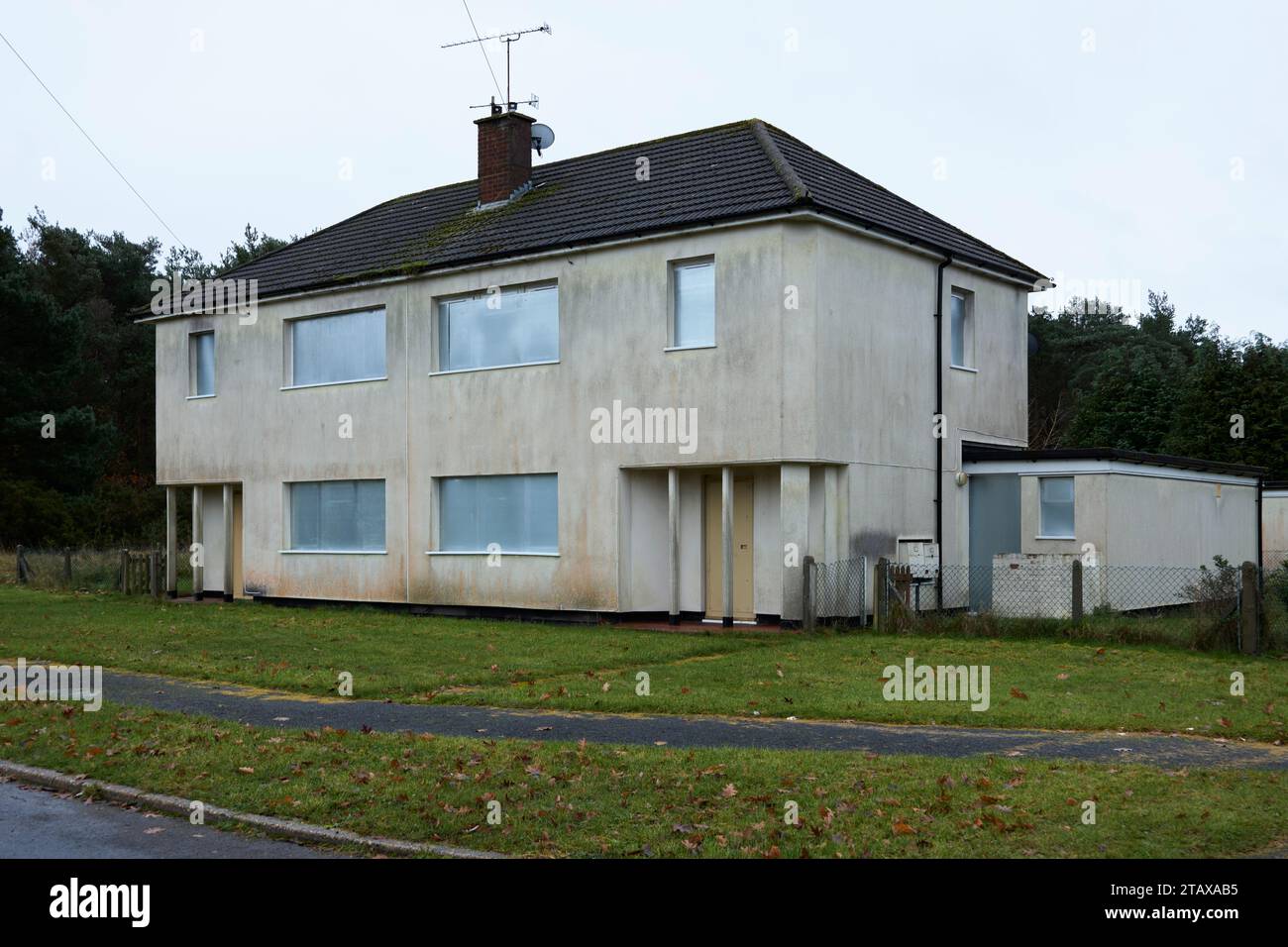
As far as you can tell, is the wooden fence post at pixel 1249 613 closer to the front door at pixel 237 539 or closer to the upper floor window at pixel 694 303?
the upper floor window at pixel 694 303

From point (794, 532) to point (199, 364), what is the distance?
15.8m

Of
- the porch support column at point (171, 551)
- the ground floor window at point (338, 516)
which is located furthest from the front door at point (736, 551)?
the porch support column at point (171, 551)

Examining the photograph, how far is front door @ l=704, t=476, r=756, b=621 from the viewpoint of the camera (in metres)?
21.8

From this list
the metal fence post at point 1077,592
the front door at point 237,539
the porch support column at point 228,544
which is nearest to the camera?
the metal fence post at point 1077,592

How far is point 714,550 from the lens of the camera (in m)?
22.4

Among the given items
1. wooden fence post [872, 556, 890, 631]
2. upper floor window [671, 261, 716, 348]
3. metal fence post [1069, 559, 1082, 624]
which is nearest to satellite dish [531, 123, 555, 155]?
upper floor window [671, 261, 716, 348]

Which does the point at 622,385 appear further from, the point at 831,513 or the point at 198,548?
the point at 198,548

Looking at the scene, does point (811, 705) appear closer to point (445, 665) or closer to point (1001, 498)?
point (445, 665)

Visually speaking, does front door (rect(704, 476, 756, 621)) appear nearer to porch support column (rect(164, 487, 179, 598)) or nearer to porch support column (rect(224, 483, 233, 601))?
porch support column (rect(224, 483, 233, 601))

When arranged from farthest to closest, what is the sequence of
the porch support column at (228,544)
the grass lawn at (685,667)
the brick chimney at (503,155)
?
the porch support column at (228,544) < the brick chimney at (503,155) < the grass lawn at (685,667)

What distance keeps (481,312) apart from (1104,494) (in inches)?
442

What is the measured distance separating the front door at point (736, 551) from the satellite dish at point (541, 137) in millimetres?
9456

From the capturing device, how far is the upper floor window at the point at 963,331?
80.4 ft
